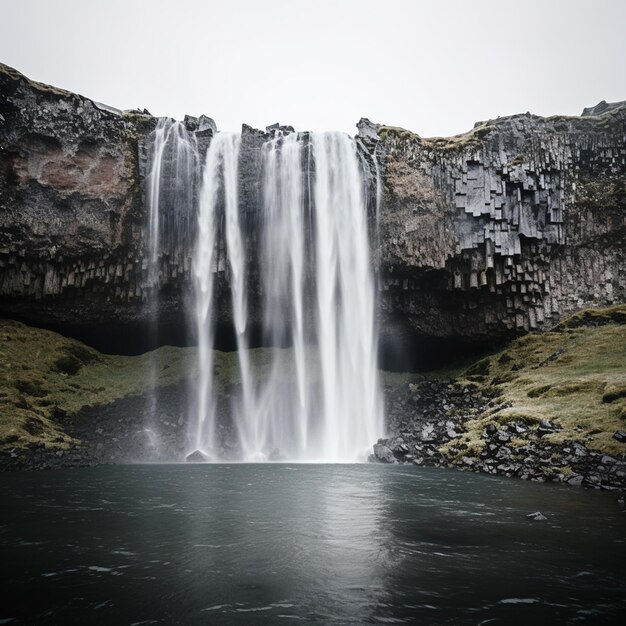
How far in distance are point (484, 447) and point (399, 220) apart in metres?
22.7

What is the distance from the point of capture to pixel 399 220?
3828 cm

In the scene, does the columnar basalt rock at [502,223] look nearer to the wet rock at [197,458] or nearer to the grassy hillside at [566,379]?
the grassy hillside at [566,379]

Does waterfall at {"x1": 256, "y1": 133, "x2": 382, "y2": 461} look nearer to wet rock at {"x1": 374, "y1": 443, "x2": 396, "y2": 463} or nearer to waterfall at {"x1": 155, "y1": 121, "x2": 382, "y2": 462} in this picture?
Answer: waterfall at {"x1": 155, "y1": 121, "x2": 382, "y2": 462}

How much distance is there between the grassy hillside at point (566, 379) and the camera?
19078mm

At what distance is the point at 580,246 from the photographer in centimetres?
4066

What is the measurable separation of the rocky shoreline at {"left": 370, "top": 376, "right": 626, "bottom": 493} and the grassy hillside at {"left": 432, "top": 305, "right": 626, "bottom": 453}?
58cm

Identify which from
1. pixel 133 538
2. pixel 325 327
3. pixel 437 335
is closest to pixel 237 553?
pixel 133 538

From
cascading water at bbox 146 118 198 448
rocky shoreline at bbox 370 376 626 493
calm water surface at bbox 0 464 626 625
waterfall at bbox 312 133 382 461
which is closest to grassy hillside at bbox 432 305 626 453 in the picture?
rocky shoreline at bbox 370 376 626 493

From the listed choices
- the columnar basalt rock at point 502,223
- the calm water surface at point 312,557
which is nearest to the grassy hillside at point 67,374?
the columnar basalt rock at point 502,223

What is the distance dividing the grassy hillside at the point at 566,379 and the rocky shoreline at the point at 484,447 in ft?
1.89

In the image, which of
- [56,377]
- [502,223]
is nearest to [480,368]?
[502,223]

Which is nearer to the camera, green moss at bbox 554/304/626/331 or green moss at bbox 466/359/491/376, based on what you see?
green moss at bbox 554/304/626/331

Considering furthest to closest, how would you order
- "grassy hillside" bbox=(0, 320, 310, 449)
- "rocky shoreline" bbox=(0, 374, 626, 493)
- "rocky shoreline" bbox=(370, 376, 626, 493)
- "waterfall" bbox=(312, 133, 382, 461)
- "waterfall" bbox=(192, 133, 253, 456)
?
"waterfall" bbox=(192, 133, 253, 456), "waterfall" bbox=(312, 133, 382, 461), "grassy hillside" bbox=(0, 320, 310, 449), "rocky shoreline" bbox=(0, 374, 626, 493), "rocky shoreline" bbox=(370, 376, 626, 493)

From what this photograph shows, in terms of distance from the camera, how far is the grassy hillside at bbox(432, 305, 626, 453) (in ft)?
62.6
